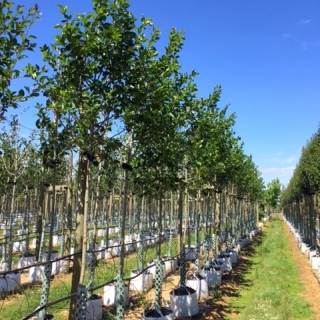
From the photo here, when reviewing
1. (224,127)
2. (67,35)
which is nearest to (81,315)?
(67,35)

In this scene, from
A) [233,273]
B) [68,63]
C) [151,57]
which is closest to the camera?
[68,63]

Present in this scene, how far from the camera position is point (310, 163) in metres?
16.1

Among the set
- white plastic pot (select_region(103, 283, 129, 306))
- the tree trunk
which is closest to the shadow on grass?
white plastic pot (select_region(103, 283, 129, 306))

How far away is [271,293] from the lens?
9.59m

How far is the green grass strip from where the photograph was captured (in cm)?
826

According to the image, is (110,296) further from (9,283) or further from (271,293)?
(271,293)

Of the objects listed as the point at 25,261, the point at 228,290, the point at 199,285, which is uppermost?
the point at 25,261

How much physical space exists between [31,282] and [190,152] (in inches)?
275

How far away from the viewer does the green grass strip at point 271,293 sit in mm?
8258

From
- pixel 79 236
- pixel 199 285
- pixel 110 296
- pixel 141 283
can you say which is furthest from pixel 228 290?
pixel 79 236

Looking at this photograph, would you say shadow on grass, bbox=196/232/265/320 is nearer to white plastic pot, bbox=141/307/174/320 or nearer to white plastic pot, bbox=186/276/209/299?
white plastic pot, bbox=186/276/209/299

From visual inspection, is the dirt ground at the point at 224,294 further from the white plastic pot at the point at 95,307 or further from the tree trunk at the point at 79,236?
the tree trunk at the point at 79,236

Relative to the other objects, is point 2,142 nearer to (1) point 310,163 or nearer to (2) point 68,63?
(2) point 68,63

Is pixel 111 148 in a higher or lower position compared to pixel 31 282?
higher
